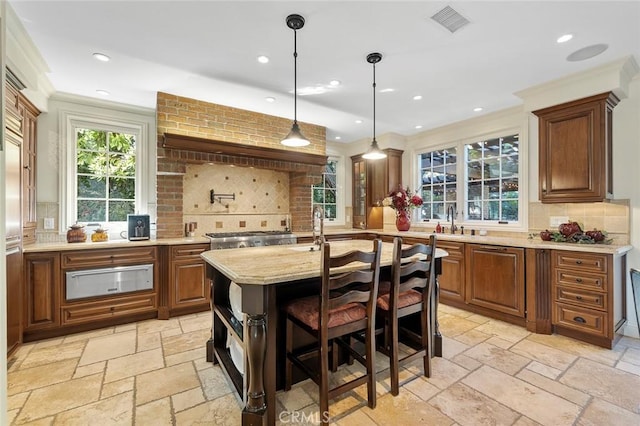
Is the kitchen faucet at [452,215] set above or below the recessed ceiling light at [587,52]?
below

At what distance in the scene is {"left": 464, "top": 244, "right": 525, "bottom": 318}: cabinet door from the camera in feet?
10.8

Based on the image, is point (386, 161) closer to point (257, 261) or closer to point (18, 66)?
point (257, 261)

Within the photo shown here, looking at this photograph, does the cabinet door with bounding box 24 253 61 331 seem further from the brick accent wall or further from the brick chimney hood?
the brick chimney hood

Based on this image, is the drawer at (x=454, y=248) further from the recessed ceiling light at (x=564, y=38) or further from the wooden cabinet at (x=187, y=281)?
the wooden cabinet at (x=187, y=281)

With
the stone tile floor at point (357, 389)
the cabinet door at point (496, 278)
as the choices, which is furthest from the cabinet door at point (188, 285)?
the cabinet door at point (496, 278)

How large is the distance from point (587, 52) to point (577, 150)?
0.96 m

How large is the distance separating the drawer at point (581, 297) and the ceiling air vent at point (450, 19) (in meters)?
2.71

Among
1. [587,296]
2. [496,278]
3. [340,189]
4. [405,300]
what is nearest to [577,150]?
[587,296]

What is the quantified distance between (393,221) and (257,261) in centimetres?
394

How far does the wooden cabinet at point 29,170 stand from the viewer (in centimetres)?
302

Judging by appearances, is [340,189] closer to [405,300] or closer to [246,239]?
[246,239]

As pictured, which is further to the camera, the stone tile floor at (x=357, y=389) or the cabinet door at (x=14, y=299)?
the cabinet door at (x=14, y=299)

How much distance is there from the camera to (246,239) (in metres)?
4.05

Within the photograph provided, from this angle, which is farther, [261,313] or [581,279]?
[581,279]
